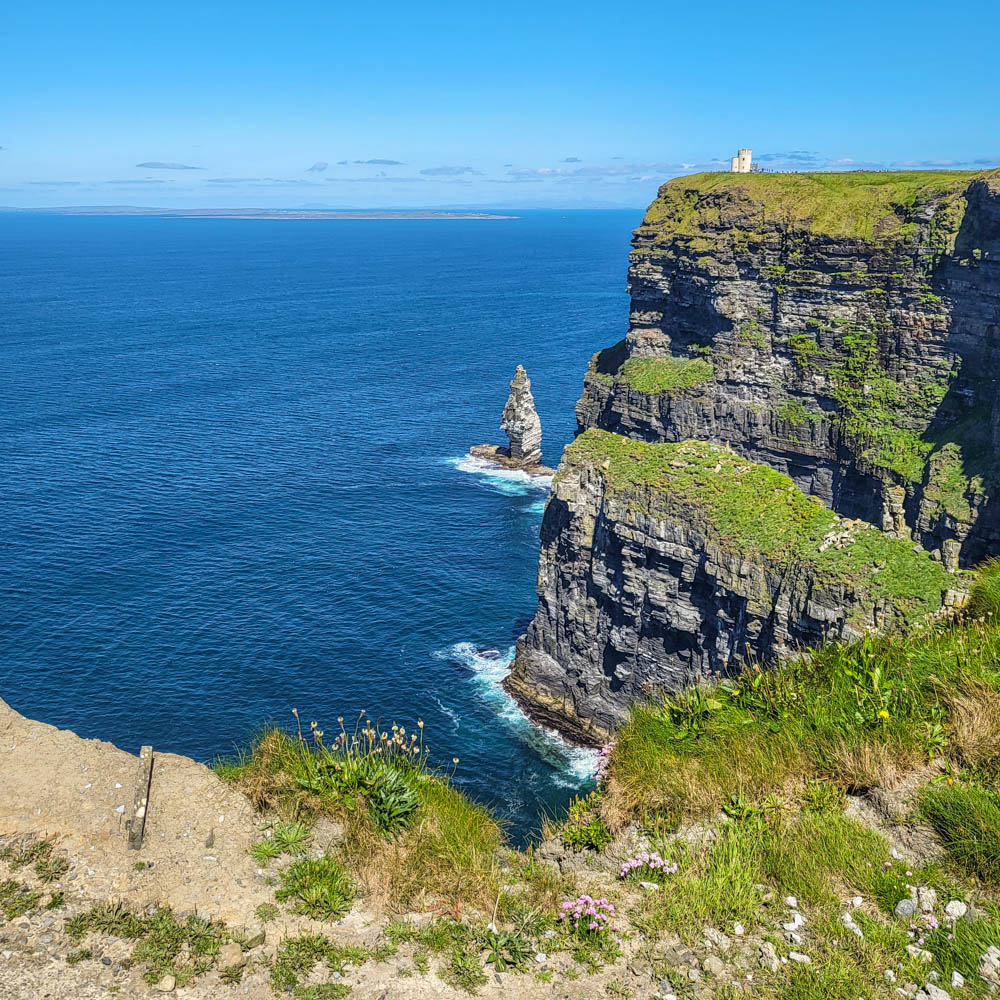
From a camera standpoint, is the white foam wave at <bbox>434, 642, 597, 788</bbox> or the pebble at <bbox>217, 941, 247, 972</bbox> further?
the white foam wave at <bbox>434, 642, 597, 788</bbox>

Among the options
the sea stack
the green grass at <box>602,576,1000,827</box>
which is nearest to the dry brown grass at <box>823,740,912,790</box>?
the green grass at <box>602,576,1000,827</box>

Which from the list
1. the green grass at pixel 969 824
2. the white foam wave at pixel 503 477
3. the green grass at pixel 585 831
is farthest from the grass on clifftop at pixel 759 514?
the white foam wave at pixel 503 477

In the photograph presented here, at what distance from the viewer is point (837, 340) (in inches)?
2739

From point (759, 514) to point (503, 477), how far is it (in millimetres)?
64675

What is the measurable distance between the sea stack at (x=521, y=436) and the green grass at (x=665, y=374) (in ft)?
74.4

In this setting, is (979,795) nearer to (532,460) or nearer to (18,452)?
(532,460)

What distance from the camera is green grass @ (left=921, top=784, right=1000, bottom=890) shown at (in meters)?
12.2

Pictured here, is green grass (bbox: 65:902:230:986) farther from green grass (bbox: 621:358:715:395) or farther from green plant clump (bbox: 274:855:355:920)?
green grass (bbox: 621:358:715:395)

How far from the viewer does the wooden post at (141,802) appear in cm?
1530

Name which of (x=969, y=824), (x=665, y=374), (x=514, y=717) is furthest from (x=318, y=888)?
(x=665, y=374)

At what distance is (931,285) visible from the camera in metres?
63.8

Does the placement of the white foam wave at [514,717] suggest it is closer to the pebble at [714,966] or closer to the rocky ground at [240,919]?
the rocky ground at [240,919]

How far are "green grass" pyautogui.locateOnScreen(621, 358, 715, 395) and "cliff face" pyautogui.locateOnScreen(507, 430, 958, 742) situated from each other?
23638 millimetres

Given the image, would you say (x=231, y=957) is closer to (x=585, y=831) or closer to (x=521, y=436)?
(x=585, y=831)
